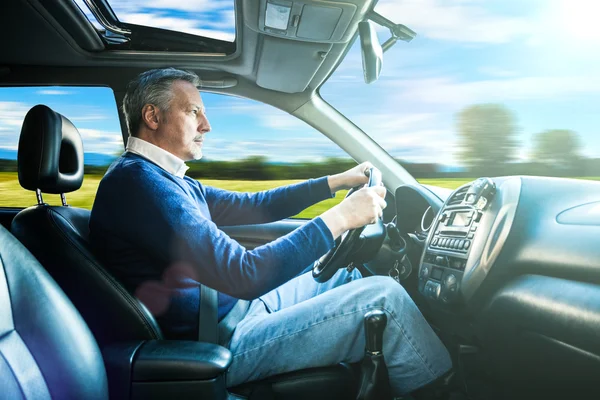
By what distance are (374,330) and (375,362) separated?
0.27 feet

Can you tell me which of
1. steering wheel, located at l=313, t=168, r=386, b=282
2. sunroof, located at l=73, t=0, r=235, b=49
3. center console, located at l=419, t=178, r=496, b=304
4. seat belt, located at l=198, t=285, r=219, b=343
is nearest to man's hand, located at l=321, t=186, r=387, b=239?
steering wheel, located at l=313, t=168, r=386, b=282

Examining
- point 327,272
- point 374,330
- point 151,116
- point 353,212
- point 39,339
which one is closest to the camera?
point 39,339

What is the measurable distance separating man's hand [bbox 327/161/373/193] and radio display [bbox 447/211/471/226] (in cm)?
41

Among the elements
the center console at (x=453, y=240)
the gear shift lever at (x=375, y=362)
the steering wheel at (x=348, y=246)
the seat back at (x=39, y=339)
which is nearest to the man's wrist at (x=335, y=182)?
the steering wheel at (x=348, y=246)

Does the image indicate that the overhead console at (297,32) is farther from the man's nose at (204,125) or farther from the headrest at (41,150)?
the headrest at (41,150)

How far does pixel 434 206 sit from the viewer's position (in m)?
1.93

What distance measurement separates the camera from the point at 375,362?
1289 millimetres

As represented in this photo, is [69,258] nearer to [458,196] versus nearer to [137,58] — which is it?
[458,196]

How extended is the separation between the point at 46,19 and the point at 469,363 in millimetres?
2050

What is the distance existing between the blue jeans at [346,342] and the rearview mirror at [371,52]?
748mm

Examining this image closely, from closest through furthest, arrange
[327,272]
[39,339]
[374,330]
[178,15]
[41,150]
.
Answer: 1. [39,339]
2. [374,330]
3. [41,150]
4. [327,272]
5. [178,15]

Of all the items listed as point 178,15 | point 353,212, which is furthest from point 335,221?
point 178,15

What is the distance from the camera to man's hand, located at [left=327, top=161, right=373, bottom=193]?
77.4 inches

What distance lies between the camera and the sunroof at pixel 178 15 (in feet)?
6.62
